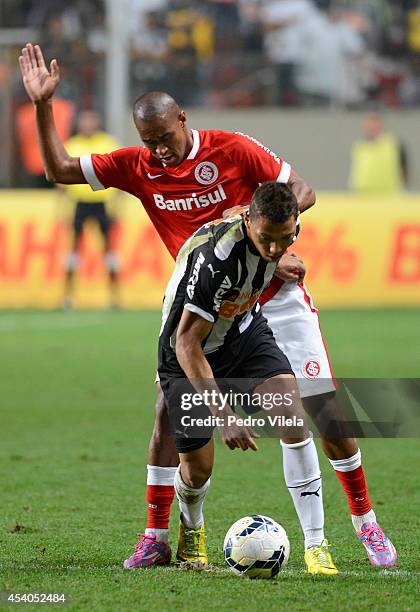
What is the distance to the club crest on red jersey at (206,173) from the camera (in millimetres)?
5543

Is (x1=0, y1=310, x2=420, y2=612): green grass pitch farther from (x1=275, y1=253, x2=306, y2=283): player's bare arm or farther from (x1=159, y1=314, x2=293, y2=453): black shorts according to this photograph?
(x1=275, y1=253, x2=306, y2=283): player's bare arm

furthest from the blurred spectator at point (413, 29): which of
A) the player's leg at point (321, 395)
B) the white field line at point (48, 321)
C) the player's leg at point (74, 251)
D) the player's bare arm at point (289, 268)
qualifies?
the player's bare arm at point (289, 268)

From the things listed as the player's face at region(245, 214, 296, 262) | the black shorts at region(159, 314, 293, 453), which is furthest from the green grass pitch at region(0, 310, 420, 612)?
the player's face at region(245, 214, 296, 262)

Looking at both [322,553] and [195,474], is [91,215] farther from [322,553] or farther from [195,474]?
[322,553]

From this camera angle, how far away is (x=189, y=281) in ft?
15.8

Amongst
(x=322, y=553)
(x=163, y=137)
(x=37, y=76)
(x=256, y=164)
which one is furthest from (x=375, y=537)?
(x=37, y=76)

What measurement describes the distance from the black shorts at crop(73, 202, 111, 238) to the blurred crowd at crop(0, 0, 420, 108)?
14.6 ft

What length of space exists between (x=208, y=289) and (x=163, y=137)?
0.92 meters

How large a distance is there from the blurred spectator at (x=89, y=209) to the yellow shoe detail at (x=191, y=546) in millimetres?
9939

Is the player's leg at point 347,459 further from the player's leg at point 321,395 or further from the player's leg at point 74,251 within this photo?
the player's leg at point 74,251

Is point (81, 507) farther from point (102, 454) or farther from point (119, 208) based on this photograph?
point (119, 208)

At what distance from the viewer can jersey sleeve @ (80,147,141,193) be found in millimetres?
5660

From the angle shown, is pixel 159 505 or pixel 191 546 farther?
pixel 159 505

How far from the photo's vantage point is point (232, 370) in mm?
5121
